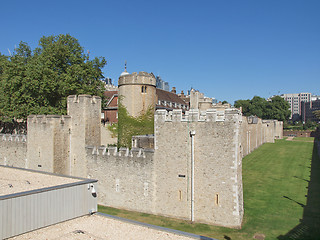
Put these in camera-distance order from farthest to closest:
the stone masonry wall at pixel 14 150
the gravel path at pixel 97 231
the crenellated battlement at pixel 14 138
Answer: the crenellated battlement at pixel 14 138
the stone masonry wall at pixel 14 150
the gravel path at pixel 97 231

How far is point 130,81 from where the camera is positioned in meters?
26.6

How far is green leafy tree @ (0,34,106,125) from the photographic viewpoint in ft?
91.8

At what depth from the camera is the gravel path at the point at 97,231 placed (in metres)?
10.9

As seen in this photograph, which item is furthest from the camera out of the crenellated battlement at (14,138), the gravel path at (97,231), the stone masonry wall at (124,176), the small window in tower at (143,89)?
the small window in tower at (143,89)

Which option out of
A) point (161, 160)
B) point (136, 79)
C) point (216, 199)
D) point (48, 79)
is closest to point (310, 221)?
point (216, 199)

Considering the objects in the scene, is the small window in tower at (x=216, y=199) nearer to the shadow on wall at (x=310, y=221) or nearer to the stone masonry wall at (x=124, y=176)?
the shadow on wall at (x=310, y=221)

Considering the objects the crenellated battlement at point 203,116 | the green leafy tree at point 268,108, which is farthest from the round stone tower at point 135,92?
the green leafy tree at point 268,108

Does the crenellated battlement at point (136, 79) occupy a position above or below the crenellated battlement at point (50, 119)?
above

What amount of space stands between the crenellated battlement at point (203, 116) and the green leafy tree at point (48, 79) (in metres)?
13.6

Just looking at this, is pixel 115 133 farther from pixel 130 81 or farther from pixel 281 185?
pixel 281 185

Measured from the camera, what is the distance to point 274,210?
17875 mm

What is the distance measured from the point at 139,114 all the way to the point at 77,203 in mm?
14180

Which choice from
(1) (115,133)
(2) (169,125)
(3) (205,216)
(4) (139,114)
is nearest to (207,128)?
(2) (169,125)

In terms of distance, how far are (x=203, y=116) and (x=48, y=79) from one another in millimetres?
18077
